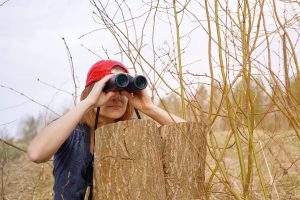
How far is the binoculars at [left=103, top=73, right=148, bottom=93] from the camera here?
1.97 m

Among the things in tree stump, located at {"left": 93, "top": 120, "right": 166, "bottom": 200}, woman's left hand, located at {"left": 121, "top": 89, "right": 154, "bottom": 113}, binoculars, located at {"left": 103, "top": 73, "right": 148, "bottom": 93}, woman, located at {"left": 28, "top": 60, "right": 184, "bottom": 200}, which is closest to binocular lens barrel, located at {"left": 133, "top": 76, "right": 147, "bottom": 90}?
binoculars, located at {"left": 103, "top": 73, "right": 148, "bottom": 93}

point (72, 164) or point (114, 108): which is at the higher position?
point (114, 108)

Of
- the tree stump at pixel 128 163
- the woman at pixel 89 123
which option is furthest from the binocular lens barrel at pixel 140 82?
the tree stump at pixel 128 163

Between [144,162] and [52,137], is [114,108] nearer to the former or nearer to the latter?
[52,137]

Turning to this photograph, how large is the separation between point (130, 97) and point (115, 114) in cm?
14

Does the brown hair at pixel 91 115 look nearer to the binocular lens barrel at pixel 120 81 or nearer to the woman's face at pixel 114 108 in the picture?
the woman's face at pixel 114 108

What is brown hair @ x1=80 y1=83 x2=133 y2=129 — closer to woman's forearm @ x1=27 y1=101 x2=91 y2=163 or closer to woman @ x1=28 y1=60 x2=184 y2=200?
woman @ x1=28 y1=60 x2=184 y2=200

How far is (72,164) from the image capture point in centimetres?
228

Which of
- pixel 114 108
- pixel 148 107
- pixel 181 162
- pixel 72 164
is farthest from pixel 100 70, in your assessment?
pixel 181 162

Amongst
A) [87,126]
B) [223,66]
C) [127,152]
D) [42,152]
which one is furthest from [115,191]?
[87,126]

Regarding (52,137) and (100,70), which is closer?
(52,137)

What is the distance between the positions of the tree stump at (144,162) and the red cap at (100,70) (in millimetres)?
716

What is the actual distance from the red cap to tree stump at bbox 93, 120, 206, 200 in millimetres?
716

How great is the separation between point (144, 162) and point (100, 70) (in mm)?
873
